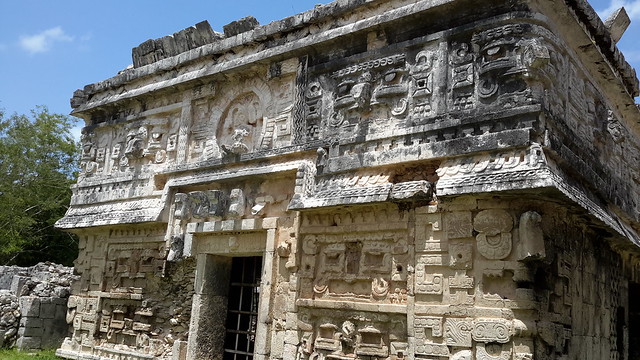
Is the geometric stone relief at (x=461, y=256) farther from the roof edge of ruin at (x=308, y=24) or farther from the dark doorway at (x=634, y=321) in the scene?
the dark doorway at (x=634, y=321)

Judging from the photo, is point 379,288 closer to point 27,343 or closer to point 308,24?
point 308,24

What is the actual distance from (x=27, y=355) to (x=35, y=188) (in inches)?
498

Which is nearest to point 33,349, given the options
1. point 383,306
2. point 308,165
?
point 308,165

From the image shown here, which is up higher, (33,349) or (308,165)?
Result: (308,165)

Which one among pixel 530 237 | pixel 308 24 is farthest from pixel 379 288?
pixel 308 24

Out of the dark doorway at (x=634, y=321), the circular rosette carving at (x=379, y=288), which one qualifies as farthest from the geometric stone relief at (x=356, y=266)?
the dark doorway at (x=634, y=321)

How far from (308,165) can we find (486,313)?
2.77 metres

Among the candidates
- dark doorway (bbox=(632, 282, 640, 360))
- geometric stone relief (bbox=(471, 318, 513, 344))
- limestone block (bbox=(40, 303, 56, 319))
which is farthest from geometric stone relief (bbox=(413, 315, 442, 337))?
limestone block (bbox=(40, 303, 56, 319))

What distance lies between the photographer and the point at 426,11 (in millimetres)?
6262

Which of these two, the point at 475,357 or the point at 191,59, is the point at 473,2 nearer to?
the point at 475,357

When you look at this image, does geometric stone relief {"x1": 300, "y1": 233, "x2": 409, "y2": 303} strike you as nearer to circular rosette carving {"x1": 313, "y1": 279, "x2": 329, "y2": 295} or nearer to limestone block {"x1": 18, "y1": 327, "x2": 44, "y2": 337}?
circular rosette carving {"x1": 313, "y1": 279, "x2": 329, "y2": 295}

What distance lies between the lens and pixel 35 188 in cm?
2053

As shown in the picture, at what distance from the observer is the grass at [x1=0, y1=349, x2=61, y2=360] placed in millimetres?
9039

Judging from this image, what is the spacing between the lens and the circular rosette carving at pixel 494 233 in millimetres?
5207
